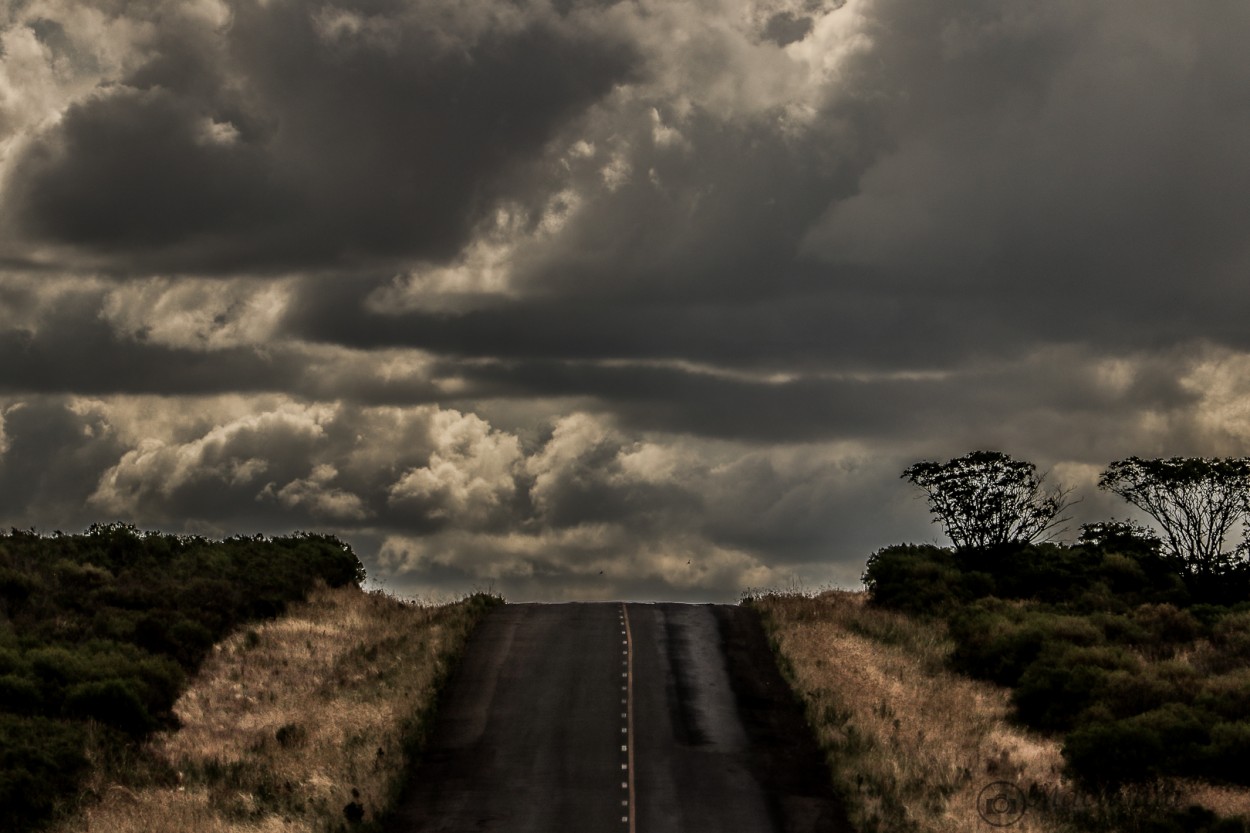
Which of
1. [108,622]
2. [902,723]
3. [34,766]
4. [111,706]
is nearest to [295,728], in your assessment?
[111,706]

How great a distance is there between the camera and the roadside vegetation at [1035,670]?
116ft

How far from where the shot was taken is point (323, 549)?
225ft

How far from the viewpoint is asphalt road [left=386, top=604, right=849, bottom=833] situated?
3319 cm

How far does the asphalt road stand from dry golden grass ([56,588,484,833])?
4.15 ft

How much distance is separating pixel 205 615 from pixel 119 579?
6.81 metres

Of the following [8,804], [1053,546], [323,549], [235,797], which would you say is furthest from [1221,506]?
[8,804]


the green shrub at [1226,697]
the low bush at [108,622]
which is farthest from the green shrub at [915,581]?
the low bush at [108,622]

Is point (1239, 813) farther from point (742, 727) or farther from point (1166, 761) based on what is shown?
point (742, 727)

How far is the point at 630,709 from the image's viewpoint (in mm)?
42719

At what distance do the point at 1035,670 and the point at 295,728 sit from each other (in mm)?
24790

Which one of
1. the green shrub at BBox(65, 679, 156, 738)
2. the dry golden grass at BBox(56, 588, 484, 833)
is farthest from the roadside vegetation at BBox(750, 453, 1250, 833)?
the green shrub at BBox(65, 679, 156, 738)

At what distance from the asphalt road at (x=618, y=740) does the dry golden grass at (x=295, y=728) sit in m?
1.27

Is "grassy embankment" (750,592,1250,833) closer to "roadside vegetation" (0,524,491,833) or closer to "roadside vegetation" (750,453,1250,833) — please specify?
"roadside vegetation" (750,453,1250,833)

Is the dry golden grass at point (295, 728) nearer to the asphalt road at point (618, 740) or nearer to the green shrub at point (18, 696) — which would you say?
the asphalt road at point (618, 740)
